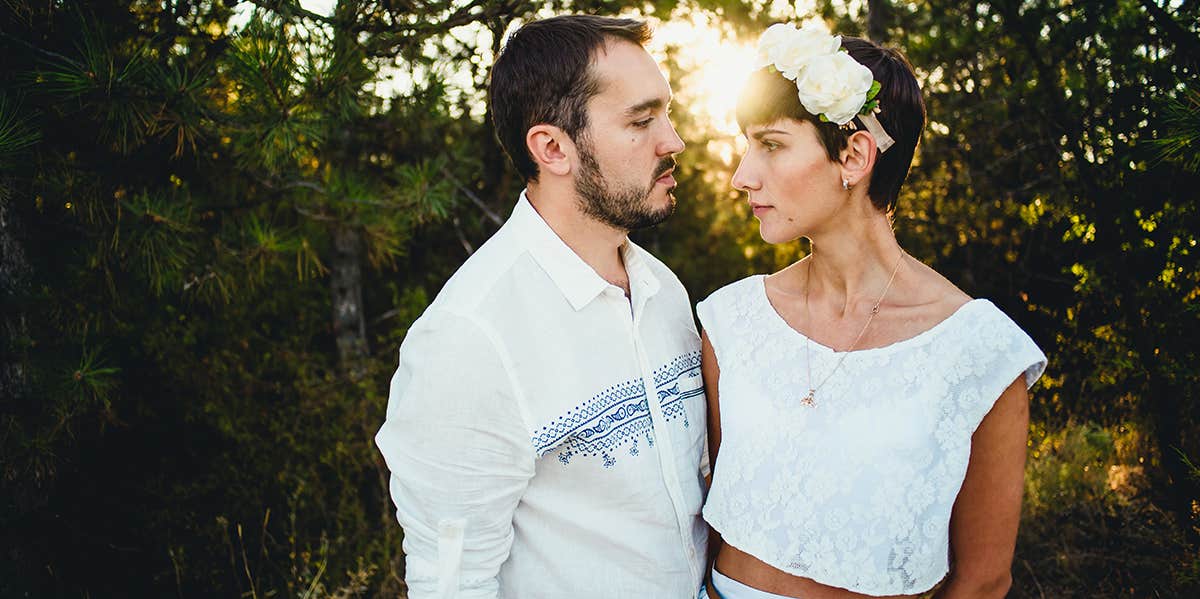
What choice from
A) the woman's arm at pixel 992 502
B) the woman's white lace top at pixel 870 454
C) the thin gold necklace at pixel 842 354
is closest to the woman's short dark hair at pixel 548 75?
the thin gold necklace at pixel 842 354

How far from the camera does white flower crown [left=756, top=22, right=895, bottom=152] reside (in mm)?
1627

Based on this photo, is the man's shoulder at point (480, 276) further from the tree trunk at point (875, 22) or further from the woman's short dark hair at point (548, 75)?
the tree trunk at point (875, 22)

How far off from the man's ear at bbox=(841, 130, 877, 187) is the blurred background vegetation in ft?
2.49

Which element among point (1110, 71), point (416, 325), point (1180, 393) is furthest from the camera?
point (1110, 71)

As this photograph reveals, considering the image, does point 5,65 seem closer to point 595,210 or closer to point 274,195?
point 274,195

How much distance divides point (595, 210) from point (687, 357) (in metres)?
0.45

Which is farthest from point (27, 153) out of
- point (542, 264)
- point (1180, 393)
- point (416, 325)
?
point (1180, 393)

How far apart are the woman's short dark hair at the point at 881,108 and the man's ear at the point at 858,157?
0.02 meters

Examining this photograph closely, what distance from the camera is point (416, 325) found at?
1715 millimetres

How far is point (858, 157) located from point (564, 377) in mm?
840

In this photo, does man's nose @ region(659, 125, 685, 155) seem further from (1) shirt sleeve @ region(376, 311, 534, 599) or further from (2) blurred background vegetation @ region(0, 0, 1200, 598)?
(2) blurred background vegetation @ region(0, 0, 1200, 598)

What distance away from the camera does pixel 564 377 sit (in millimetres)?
1727

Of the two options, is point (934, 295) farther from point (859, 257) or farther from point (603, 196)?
point (603, 196)

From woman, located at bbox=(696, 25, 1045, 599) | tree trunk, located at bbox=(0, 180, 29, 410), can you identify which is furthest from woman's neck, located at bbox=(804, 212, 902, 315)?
tree trunk, located at bbox=(0, 180, 29, 410)
